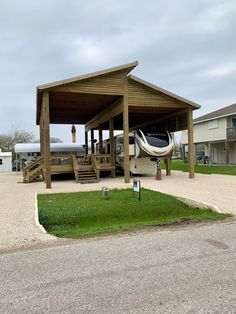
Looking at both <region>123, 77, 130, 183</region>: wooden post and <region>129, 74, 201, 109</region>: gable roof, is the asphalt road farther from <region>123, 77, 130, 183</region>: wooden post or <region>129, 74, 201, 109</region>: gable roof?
<region>129, 74, 201, 109</region>: gable roof

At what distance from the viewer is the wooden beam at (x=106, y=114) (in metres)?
17.0

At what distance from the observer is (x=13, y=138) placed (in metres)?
54.2

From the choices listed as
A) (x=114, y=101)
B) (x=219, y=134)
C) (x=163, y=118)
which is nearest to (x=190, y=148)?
(x=163, y=118)

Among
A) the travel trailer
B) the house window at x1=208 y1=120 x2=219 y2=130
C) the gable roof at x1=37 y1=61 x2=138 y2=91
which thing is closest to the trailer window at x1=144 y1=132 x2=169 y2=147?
the travel trailer

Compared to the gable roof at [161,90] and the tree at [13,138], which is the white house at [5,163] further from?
the gable roof at [161,90]

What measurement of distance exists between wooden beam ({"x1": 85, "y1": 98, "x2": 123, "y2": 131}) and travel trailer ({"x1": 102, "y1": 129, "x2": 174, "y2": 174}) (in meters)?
1.95

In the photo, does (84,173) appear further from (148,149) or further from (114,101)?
(114,101)

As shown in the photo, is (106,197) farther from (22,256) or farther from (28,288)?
(28,288)

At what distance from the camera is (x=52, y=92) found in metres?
15.3

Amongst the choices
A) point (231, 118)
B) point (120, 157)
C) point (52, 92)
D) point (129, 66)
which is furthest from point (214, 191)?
point (231, 118)

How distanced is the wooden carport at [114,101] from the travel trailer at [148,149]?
4.19ft

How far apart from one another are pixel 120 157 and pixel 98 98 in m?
5.60

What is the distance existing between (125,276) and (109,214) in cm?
424

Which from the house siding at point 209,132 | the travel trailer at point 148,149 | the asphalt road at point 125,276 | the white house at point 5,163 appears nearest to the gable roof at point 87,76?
the travel trailer at point 148,149
